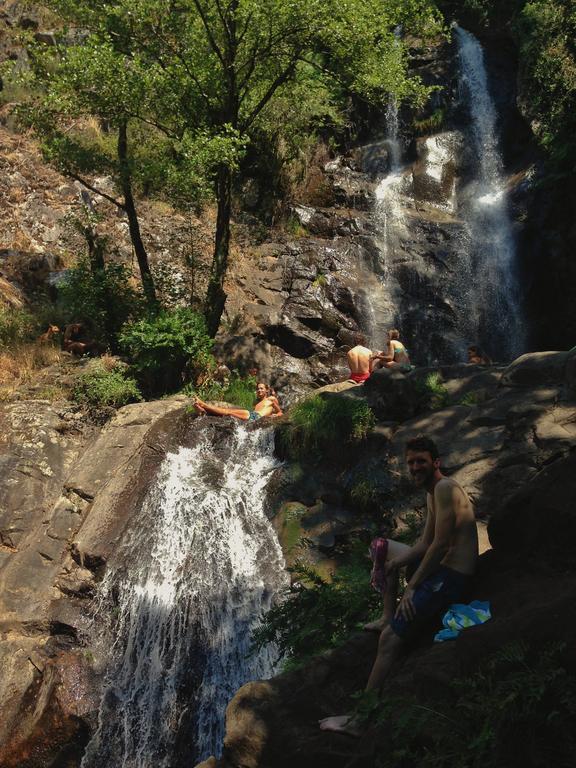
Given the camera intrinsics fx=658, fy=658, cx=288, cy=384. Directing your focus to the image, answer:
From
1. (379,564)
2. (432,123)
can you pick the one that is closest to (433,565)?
(379,564)

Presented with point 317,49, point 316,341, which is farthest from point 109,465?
point 317,49

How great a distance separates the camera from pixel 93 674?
27.3 feet

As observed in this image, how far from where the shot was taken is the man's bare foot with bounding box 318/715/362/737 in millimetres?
3830

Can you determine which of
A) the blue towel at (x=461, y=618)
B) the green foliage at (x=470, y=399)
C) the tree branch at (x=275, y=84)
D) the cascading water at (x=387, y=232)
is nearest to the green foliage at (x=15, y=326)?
the tree branch at (x=275, y=84)

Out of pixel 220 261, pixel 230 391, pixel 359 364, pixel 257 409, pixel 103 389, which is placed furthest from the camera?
pixel 220 261

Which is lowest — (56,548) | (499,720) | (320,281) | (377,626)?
(56,548)

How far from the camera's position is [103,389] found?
12.2 m

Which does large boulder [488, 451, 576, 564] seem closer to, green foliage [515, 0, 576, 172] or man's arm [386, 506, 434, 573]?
man's arm [386, 506, 434, 573]

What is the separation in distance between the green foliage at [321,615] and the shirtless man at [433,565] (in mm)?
1221

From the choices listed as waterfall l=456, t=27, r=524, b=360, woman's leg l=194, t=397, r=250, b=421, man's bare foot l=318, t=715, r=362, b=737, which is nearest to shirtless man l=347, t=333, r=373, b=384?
woman's leg l=194, t=397, r=250, b=421

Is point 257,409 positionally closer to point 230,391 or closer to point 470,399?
point 230,391

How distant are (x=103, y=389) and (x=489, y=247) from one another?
10.5 meters

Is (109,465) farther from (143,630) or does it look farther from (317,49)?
(317,49)

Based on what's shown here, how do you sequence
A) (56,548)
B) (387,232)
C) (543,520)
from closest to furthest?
1. (543,520)
2. (56,548)
3. (387,232)
